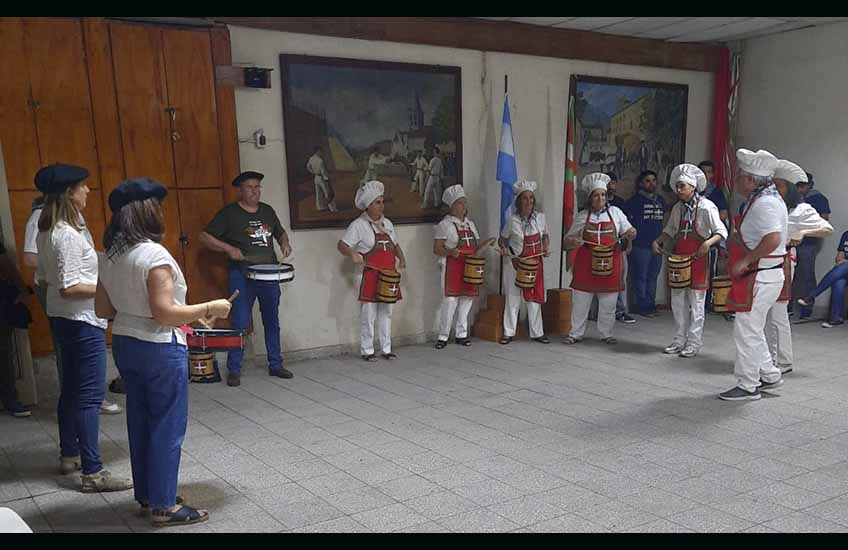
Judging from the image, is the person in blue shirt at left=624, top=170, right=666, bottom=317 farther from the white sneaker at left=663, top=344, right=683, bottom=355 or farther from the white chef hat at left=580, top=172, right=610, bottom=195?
the white sneaker at left=663, top=344, right=683, bottom=355

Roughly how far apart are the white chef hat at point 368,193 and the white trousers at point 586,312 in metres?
2.28

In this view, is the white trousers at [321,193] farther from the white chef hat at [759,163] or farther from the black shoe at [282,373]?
the white chef hat at [759,163]

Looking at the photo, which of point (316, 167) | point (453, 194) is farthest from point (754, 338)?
point (316, 167)

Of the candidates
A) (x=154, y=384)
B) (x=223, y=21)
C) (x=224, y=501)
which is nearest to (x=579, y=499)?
(x=224, y=501)

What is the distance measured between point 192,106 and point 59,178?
2.38 metres

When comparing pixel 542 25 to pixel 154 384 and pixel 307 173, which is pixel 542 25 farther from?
pixel 154 384

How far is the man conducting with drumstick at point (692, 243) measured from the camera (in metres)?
5.82

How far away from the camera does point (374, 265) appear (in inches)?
235

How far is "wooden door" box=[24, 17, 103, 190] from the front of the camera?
15.8ft

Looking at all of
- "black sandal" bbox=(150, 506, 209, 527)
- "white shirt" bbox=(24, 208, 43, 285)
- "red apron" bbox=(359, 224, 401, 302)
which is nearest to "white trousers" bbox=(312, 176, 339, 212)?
"red apron" bbox=(359, 224, 401, 302)

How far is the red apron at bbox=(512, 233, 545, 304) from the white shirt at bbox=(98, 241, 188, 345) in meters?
4.24

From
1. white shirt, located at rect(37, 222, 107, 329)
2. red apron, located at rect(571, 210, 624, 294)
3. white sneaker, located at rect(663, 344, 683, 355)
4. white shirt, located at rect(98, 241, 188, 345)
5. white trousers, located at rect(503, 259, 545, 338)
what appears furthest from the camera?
white trousers, located at rect(503, 259, 545, 338)

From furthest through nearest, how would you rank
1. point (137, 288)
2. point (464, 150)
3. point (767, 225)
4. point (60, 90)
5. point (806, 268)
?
point (806, 268) → point (464, 150) → point (60, 90) → point (767, 225) → point (137, 288)

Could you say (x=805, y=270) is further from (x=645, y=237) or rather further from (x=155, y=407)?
(x=155, y=407)
